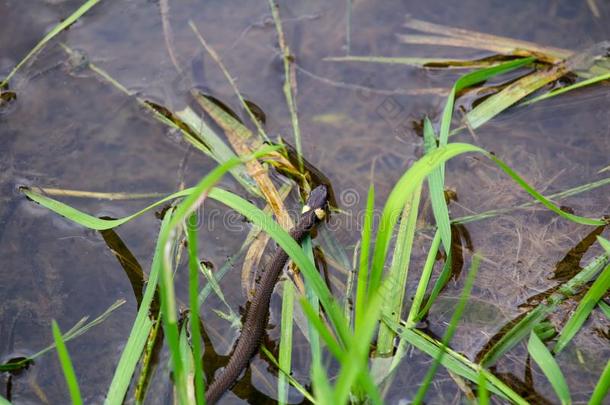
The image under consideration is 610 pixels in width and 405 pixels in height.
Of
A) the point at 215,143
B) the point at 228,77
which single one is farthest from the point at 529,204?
the point at 228,77

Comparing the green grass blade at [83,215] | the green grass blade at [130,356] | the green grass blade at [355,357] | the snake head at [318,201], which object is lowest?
the green grass blade at [130,356]

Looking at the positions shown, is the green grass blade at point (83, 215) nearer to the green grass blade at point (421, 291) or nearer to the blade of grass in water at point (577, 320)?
the green grass blade at point (421, 291)

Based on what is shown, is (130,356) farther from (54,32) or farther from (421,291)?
(54,32)

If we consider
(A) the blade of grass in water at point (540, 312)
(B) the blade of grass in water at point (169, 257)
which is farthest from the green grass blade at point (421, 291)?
Answer: (B) the blade of grass in water at point (169, 257)

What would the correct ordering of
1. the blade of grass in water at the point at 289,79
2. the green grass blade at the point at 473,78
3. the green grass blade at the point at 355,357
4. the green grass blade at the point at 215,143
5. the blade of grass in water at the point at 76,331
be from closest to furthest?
1. the green grass blade at the point at 355,357
2. the blade of grass in water at the point at 76,331
3. the green grass blade at the point at 473,78
4. the green grass blade at the point at 215,143
5. the blade of grass in water at the point at 289,79

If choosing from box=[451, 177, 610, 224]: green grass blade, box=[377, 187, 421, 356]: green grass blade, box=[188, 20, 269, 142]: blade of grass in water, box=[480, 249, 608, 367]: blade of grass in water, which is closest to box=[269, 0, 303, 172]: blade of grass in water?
box=[188, 20, 269, 142]: blade of grass in water

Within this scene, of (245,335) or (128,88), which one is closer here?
(245,335)

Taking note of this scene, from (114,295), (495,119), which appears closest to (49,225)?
(114,295)

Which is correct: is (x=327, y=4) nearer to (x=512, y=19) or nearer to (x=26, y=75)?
(x=512, y=19)

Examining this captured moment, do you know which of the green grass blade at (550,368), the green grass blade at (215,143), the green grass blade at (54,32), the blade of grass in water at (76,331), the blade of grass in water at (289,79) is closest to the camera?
the green grass blade at (550,368)
